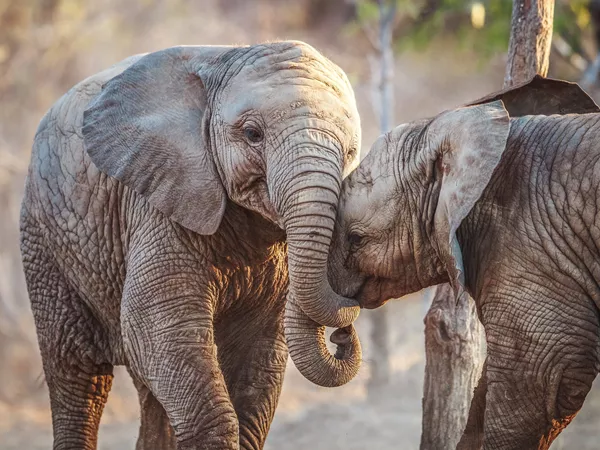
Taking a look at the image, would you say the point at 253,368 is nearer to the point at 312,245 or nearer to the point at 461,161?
the point at 312,245

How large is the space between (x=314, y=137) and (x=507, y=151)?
97 centimetres

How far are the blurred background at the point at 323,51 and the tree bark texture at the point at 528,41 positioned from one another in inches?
97.4

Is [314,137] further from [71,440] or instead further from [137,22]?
[137,22]

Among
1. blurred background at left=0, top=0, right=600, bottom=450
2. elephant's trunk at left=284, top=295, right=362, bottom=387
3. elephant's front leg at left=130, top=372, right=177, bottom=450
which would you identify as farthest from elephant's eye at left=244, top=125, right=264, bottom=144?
blurred background at left=0, top=0, right=600, bottom=450

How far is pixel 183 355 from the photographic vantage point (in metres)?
6.32

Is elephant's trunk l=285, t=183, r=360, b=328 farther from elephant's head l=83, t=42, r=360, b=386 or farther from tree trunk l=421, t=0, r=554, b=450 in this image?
tree trunk l=421, t=0, r=554, b=450

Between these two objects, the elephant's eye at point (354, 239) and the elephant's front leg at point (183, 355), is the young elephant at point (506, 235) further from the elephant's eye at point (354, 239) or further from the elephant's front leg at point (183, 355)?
the elephant's front leg at point (183, 355)

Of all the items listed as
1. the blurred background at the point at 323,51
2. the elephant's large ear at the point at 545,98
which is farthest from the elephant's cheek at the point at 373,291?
the blurred background at the point at 323,51

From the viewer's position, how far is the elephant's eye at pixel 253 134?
19.7ft

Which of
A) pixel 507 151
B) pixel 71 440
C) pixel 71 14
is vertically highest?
pixel 71 14

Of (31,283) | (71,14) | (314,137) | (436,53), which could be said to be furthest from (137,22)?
(314,137)

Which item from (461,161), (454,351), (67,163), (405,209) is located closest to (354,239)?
(405,209)

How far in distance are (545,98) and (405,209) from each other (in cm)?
118

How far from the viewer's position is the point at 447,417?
7387mm
